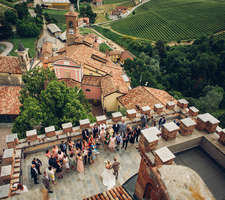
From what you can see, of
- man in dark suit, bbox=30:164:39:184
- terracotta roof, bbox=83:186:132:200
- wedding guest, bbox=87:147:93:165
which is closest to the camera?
terracotta roof, bbox=83:186:132:200

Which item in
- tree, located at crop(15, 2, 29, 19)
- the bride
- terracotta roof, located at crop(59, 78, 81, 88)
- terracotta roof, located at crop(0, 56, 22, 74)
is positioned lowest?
terracotta roof, located at crop(59, 78, 81, 88)

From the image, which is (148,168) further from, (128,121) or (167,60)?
(167,60)

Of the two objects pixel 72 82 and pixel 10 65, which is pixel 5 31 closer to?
pixel 10 65

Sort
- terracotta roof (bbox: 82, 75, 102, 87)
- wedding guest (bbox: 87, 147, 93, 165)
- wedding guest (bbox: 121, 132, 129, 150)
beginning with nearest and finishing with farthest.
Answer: wedding guest (bbox: 87, 147, 93, 165) < wedding guest (bbox: 121, 132, 129, 150) < terracotta roof (bbox: 82, 75, 102, 87)

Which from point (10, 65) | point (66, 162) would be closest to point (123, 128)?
point (66, 162)

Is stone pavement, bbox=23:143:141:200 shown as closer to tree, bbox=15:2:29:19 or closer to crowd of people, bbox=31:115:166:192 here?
crowd of people, bbox=31:115:166:192

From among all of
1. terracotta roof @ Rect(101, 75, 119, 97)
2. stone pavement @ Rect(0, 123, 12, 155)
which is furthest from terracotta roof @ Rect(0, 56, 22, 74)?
terracotta roof @ Rect(101, 75, 119, 97)

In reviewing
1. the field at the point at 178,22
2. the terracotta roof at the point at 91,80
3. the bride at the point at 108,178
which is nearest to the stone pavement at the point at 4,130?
the terracotta roof at the point at 91,80

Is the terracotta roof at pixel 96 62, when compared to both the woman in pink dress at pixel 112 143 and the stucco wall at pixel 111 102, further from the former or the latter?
the woman in pink dress at pixel 112 143
